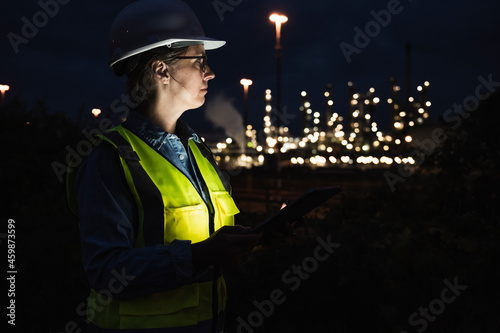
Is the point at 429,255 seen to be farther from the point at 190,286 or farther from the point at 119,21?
the point at 119,21

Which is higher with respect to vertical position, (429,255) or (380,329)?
(429,255)

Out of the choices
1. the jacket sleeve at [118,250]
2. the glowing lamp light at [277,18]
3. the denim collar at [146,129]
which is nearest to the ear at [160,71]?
the denim collar at [146,129]

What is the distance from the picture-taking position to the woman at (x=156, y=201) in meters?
1.65

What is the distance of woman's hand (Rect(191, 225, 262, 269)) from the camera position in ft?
5.40

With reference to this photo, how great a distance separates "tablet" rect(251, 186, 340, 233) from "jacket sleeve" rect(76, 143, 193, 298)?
12.6 inches

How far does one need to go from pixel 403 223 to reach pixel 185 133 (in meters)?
3.19

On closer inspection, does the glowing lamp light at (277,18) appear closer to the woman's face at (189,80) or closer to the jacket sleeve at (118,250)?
the woman's face at (189,80)

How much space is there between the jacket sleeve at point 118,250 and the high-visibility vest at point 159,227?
67 mm

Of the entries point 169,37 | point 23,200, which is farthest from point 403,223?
point 23,200

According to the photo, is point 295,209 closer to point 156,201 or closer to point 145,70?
point 156,201

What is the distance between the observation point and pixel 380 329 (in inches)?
139

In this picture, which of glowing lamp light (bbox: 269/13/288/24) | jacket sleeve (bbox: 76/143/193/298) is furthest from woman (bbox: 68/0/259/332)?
glowing lamp light (bbox: 269/13/288/24)

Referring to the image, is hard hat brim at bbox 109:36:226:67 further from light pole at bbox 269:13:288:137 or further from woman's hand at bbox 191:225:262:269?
light pole at bbox 269:13:288:137

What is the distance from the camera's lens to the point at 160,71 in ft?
6.86
